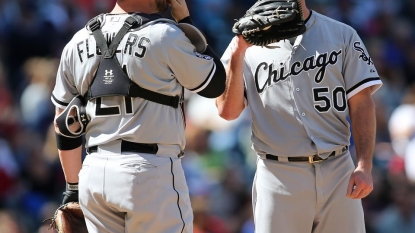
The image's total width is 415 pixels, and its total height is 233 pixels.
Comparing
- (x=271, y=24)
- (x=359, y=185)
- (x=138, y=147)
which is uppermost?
(x=271, y=24)

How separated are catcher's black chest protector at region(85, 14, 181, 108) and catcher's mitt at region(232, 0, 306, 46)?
54 centimetres

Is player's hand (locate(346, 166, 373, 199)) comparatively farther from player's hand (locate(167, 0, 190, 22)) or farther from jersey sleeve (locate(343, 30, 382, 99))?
player's hand (locate(167, 0, 190, 22))

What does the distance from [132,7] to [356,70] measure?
1.34 m

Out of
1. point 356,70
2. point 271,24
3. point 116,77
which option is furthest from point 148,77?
point 356,70

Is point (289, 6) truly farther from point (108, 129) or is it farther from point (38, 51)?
point (38, 51)

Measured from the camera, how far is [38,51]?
11297mm

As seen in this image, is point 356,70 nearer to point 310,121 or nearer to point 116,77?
point 310,121

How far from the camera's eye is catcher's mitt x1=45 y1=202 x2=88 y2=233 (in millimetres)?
4699

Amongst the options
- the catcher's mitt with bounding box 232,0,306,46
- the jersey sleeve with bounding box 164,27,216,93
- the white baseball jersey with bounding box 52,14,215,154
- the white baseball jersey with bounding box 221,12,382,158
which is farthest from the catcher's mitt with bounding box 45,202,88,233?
the catcher's mitt with bounding box 232,0,306,46

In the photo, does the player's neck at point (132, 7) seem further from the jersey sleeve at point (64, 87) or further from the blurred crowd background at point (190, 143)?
the blurred crowd background at point (190, 143)

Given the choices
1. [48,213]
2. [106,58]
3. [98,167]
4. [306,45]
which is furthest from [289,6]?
[48,213]

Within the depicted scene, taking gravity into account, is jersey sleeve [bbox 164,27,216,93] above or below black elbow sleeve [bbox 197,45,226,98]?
above

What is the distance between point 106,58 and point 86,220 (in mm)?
875

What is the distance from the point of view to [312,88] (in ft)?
15.7
